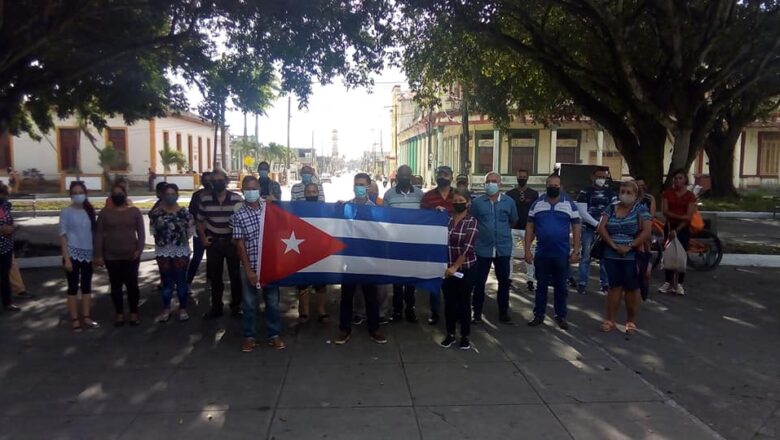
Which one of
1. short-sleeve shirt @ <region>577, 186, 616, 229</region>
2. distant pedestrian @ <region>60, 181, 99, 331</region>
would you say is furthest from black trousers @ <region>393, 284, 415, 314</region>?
distant pedestrian @ <region>60, 181, 99, 331</region>

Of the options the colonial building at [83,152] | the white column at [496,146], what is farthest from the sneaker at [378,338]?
the white column at [496,146]

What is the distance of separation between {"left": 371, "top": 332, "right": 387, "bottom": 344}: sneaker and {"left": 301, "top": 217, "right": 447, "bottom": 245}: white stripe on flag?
1.02m

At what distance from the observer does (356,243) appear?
6.39 meters

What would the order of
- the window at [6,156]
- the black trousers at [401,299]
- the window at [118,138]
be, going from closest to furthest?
the black trousers at [401,299]
the window at [6,156]
the window at [118,138]

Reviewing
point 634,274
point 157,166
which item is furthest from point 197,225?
point 157,166

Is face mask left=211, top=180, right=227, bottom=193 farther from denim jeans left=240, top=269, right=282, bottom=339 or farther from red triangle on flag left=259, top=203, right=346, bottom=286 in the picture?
denim jeans left=240, top=269, right=282, bottom=339

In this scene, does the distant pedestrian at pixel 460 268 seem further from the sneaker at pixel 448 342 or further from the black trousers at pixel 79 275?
the black trousers at pixel 79 275

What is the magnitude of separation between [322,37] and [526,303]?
6.11m

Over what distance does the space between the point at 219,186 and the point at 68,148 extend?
36574mm

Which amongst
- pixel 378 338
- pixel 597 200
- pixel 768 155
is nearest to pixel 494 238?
pixel 378 338

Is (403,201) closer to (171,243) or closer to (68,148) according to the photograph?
(171,243)

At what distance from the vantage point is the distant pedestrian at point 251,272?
19.5ft

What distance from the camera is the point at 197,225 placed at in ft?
24.6

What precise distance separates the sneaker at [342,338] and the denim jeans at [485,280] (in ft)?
5.40
